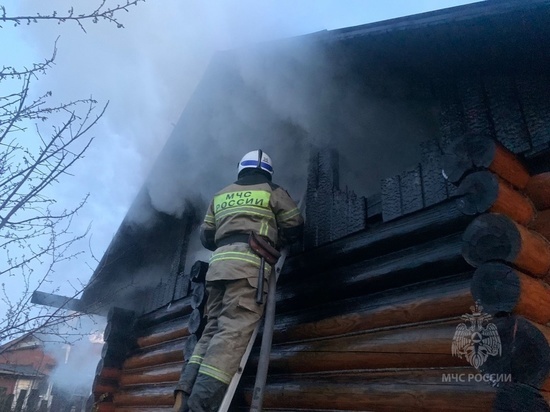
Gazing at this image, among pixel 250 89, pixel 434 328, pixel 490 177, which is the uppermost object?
pixel 250 89

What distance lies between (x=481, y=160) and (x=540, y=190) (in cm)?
48

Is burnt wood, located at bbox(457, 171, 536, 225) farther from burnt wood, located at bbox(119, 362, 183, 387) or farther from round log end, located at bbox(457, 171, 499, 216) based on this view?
burnt wood, located at bbox(119, 362, 183, 387)

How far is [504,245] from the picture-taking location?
2.32 metres

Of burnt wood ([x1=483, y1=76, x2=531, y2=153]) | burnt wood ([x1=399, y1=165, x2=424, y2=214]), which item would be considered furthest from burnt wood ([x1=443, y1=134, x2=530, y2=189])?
burnt wood ([x1=399, y1=165, x2=424, y2=214])

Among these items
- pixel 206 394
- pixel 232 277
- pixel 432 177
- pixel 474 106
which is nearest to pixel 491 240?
pixel 432 177

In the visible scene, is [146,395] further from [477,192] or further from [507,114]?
[507,114]

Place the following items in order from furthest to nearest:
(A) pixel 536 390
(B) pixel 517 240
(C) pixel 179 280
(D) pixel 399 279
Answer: (C) pixel 179 280
(D) pixel 399 279
(B) pixel 517 240
(A) pixel 536 390

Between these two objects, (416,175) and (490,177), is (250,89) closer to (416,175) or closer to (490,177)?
(416,175)

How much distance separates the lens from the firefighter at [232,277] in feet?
9.86

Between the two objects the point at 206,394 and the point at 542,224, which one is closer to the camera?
the point at 542,224

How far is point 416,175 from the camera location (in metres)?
3.15

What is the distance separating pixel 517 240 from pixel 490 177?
36cm

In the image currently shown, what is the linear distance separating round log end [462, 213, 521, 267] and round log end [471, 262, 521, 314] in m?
0.05

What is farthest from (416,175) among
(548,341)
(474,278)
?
(548,341)
